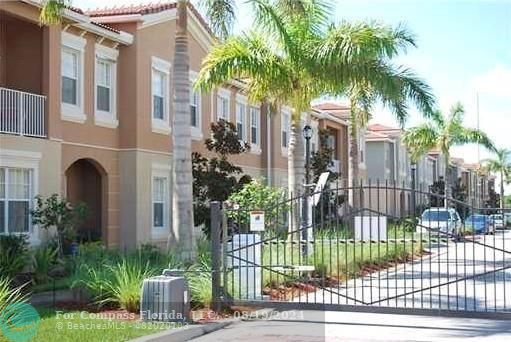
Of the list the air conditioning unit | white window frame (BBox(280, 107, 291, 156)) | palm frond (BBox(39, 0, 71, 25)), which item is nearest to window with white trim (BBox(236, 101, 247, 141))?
white window frame (BBox(280, 107, 291, 156))

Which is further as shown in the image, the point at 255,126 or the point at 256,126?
the point at 256,126

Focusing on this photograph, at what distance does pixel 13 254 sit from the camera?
1630 cm

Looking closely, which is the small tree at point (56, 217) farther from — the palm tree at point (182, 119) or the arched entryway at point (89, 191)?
the palm tree at point (182, 119)

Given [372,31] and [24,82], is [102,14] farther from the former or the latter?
[372,31]

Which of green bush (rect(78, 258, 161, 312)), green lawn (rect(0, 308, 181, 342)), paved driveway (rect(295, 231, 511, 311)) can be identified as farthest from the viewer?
paved driveway (rect(295, 231, 511, 311))

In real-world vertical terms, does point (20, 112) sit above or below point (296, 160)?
above

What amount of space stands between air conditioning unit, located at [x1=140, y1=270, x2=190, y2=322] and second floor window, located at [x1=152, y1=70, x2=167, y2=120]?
44.0ft

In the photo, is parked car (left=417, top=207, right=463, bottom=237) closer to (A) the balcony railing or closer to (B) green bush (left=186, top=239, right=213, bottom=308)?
(B) green bush (left=186, top=239, right=213, bottom=308)

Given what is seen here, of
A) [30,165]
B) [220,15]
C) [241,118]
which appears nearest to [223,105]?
[241,118]

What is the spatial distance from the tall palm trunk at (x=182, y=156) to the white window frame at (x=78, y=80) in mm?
5723

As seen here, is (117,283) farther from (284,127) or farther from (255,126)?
(284,127)

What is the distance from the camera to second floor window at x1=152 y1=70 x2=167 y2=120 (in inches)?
955

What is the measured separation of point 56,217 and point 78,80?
172 inches

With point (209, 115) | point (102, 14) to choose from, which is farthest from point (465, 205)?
point (209, 115)
